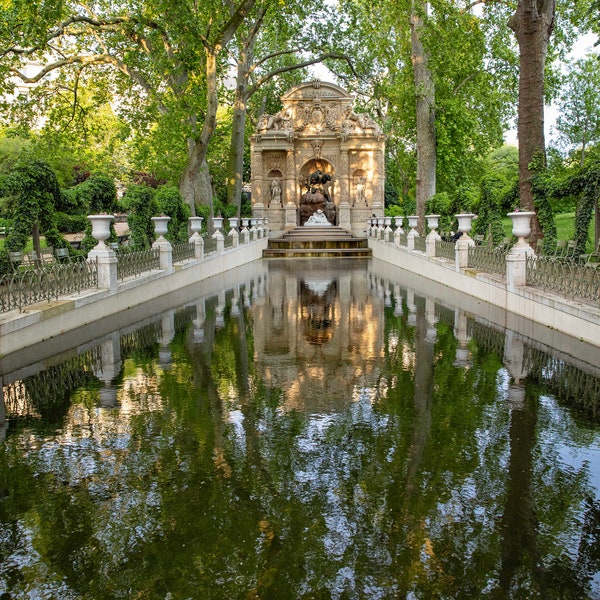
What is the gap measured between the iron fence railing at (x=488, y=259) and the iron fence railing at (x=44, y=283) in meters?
7.66

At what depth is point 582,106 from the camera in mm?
43812

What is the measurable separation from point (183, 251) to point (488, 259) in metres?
8.20

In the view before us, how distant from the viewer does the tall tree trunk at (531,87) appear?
16828 millimetres

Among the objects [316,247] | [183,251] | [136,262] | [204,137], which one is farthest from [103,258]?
[316,247]

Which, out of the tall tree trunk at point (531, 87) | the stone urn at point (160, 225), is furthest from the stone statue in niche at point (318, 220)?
the tall tree trunk at point (531, 87)

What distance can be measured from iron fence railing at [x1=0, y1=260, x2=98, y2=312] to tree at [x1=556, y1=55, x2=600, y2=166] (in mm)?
35788

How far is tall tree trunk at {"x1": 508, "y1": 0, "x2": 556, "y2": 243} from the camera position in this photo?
16.8m

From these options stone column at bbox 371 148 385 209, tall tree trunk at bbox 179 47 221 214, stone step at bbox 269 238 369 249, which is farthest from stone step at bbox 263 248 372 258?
stone column at bbox 371 148 385 209

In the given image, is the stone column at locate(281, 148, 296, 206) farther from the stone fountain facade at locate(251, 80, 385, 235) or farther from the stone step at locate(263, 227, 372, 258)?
the stone step at locate(263, 227, 372, 258)

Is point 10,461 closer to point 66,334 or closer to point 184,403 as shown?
point 184,403

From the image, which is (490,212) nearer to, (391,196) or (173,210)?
(173,210)

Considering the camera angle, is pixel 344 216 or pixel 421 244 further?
pixel 344 216

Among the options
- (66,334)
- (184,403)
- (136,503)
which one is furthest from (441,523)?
(66,334)

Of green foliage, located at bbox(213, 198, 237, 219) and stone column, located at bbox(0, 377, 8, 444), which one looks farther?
green foliage, located at bbox(213, 198, 237, 219)
